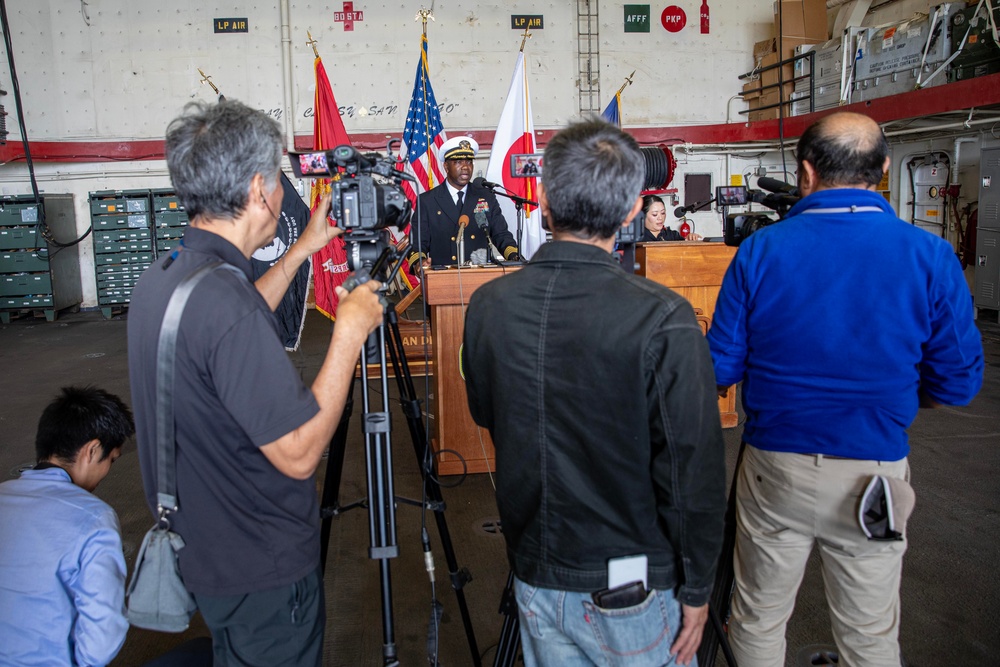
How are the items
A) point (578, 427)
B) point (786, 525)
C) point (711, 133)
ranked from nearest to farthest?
1. point (578, 427)
2. point (786, 525)
3. point (711, 133)

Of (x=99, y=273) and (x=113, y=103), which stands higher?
(x=113, y=103)

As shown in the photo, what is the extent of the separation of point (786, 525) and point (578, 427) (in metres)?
0.79

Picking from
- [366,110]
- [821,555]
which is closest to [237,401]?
[821,555]

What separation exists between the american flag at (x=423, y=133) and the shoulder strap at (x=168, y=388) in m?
5.37

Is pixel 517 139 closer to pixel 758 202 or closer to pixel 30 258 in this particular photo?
pixel 758 202

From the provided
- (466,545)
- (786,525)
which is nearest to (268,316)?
(786,525)

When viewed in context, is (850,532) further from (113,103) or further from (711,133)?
(113,103)

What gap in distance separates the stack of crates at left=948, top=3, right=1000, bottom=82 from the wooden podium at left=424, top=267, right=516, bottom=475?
6.93 meters

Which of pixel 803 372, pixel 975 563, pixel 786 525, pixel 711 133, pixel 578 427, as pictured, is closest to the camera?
pixel 578 427

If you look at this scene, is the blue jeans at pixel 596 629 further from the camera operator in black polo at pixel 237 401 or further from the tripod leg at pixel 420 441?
Answer: the tripod leg at pixel 420 441

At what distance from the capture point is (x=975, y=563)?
2666 mm

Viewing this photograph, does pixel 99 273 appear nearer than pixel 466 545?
No

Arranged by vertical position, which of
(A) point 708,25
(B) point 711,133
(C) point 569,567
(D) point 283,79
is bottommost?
(C) point 569,567

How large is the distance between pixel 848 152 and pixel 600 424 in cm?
87
